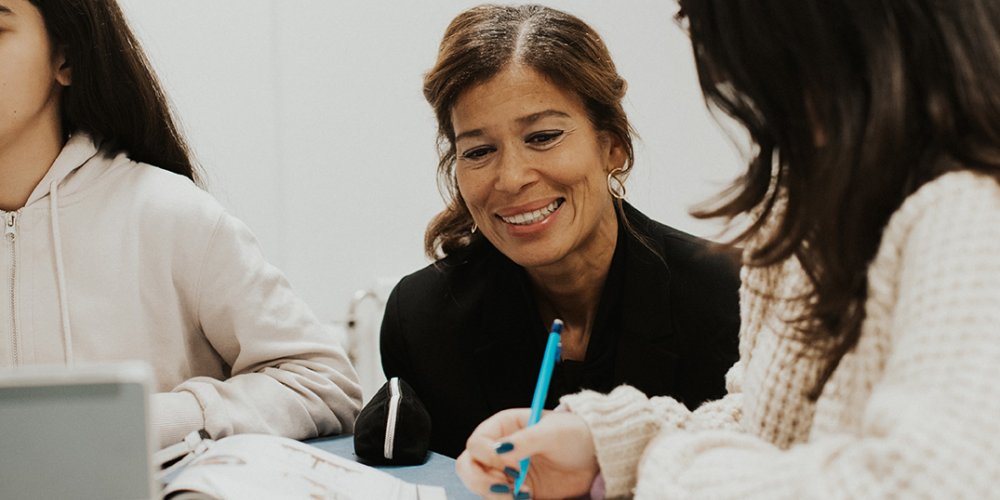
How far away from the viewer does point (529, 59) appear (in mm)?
1459

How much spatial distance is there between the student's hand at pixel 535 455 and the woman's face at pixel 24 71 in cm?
82

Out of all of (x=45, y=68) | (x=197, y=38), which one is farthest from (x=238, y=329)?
(x=197, y=38)

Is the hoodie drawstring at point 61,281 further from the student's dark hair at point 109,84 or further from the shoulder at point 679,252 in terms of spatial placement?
the shoulder at point 679,252

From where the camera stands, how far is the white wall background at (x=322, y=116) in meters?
2.38

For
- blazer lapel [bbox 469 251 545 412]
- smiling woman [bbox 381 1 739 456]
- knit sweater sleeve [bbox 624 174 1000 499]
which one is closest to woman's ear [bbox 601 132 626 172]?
smiling woman [bbox 381 1 739 456]

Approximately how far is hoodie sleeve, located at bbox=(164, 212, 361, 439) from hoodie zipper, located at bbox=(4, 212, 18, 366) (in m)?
0.23

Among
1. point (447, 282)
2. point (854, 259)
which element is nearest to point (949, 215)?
point (854, 259)

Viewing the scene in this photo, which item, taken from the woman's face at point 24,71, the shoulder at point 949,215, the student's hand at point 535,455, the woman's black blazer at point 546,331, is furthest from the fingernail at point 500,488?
the woman's face at point 24,71

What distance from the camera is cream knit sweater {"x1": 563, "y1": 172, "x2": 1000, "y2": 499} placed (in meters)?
0.53

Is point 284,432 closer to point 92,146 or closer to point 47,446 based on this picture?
point 92,146

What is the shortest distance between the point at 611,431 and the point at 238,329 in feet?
2.22

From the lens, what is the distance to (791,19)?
0.67 meters

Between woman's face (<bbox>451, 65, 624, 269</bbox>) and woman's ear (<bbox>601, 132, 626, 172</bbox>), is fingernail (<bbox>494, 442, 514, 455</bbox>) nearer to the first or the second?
woman's face (<bbox>451, 65, 624, 269</bbox>)

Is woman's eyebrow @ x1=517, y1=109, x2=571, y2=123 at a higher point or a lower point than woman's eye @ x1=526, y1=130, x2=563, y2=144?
higher
